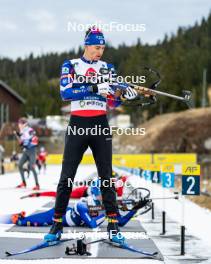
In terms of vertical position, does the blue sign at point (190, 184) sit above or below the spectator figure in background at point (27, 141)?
below

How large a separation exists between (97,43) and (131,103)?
750 millimetres

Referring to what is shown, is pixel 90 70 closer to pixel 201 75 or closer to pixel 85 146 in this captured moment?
pixel 85 146

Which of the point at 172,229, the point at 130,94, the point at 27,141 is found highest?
the point at 130,94

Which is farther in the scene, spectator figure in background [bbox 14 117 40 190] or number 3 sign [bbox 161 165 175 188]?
spectator figure in background [bbox 14 117 40 190]

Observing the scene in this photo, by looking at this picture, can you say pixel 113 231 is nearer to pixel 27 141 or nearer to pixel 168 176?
pixel 168 176

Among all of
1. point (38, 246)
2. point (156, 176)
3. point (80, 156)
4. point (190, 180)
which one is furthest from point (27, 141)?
point (38, 246)

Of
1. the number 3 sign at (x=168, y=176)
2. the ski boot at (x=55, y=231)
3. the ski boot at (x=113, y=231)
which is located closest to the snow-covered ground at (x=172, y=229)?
the ski boot at (x=113, y=231)

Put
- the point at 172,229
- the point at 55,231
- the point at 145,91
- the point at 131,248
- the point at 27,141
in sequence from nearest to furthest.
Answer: the point at 131,248 → the point at 55,231 → the point at 145,91 → the point at 172,229 → the point at 27,141

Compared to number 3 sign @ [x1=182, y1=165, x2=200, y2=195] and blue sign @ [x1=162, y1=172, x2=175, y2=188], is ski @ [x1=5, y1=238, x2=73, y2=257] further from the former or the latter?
blue sign @ [x1=162, y1=172, x2=175, y2=188]

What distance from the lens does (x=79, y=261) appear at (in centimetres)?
533

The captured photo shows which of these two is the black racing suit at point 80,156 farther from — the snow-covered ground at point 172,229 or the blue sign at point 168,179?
the blue sign at point 168,179

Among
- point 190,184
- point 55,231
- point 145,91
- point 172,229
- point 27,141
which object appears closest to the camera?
point 55,231

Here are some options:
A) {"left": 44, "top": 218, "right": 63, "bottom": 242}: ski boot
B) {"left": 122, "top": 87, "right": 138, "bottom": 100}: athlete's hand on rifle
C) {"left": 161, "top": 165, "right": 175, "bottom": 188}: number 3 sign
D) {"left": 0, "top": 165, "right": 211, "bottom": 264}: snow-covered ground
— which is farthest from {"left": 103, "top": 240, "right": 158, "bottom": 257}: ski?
{"left": 161, "top": 165, "right": 175, "bottom": 188}: number 3 sign

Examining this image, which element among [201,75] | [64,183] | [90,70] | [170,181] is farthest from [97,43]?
[201,75]
